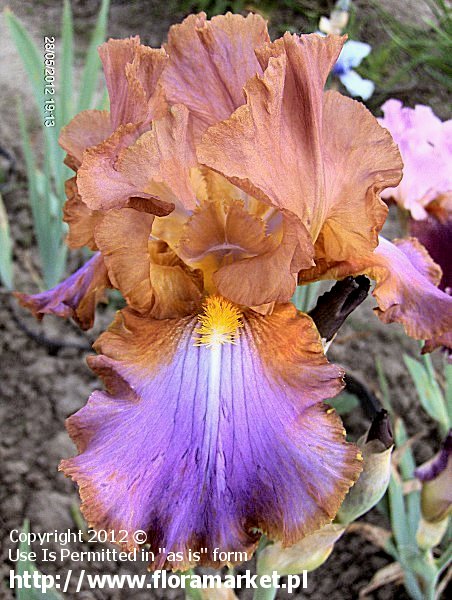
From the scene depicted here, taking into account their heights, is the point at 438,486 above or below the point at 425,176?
below

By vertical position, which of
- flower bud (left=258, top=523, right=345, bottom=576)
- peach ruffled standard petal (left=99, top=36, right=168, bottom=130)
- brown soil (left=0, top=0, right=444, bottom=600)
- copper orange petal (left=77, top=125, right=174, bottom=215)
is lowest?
brown soil (left=0, top=0, right=444, bottom=600)

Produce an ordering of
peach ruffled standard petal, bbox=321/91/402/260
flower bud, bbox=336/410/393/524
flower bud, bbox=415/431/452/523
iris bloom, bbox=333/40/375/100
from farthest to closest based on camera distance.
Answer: iris bloom, bbox=333/40/375/100
flower bud, bbox=415/431/452/523
flower bud, bbox=336/410/393/524
peach ruffled standard petal, bbox=321/91/402/260

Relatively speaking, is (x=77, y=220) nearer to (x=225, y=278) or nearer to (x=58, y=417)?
(x=225, y=278)

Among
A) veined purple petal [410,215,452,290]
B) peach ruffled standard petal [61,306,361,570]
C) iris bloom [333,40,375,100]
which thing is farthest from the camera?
iris bloom [333,40,375,100]

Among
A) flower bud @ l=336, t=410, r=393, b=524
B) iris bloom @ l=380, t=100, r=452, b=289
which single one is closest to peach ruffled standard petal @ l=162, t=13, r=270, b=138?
flower bud @ l=336, t=410, r=393, b=524

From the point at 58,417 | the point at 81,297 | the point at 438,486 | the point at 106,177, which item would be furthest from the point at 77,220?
the point at 58,417

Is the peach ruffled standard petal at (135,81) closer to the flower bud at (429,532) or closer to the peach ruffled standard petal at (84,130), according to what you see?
the peach ruffled standard petal at (84,130)

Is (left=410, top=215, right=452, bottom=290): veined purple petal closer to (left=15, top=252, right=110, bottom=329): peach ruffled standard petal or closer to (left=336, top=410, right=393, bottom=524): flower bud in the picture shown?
(left=336, top=410, right=393, bottom=524): flower bud
